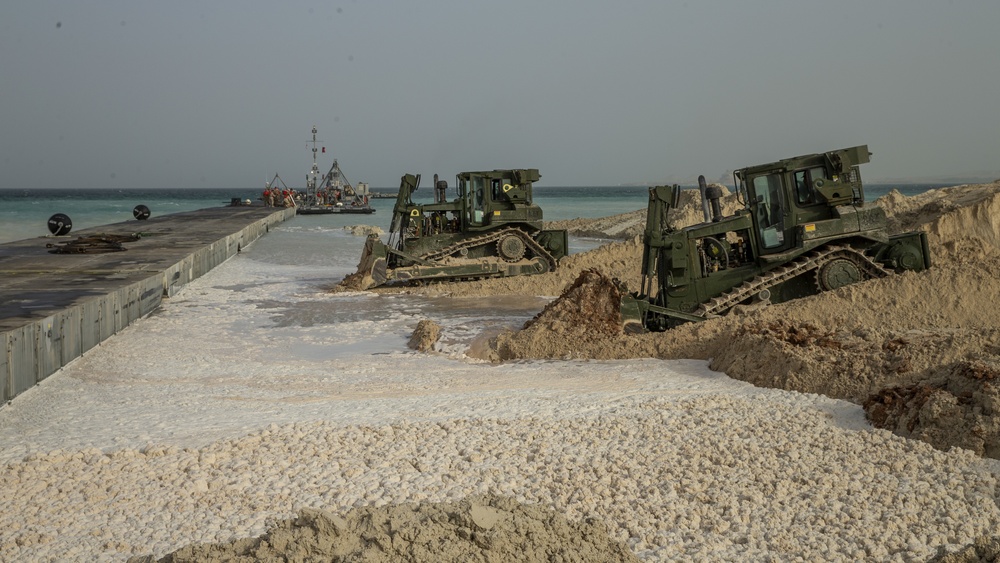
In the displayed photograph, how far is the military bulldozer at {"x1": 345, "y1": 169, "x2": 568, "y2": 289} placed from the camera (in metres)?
19.7

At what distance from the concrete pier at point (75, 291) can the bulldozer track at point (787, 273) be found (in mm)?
8121

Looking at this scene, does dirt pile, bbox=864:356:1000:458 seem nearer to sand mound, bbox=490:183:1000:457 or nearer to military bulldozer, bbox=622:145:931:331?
sand mound, bbox=490:183:1000:457

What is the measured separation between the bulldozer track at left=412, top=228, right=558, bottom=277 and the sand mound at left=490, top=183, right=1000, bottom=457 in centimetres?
777

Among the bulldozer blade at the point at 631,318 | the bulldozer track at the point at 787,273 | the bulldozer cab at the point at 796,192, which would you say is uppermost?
the bulldozer cab at the point at 796,192

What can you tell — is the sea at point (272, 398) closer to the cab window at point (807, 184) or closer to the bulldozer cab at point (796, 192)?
the bulldozer cab at point (796, 192)

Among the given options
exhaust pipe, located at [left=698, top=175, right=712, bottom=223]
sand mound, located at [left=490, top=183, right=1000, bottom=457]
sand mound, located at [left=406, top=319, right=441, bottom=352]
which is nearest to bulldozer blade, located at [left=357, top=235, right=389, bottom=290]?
sand mound, located at [left=406, top=319, right=441, bottom=352]

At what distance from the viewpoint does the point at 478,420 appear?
7.98 metres

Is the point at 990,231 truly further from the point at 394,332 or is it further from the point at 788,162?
the point at 394,332

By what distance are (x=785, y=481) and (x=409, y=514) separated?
270cm

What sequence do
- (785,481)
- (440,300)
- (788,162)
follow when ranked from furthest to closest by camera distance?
1. (440,300)
2. (788,162)
3. (785,481)

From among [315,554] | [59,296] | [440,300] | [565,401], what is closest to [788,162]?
[565,401]

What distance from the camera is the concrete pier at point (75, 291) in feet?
32.4

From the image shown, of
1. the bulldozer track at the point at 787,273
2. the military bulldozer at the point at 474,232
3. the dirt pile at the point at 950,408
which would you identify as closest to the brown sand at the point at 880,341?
the dirt pile at the point at 950,408

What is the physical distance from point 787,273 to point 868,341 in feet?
7.47
